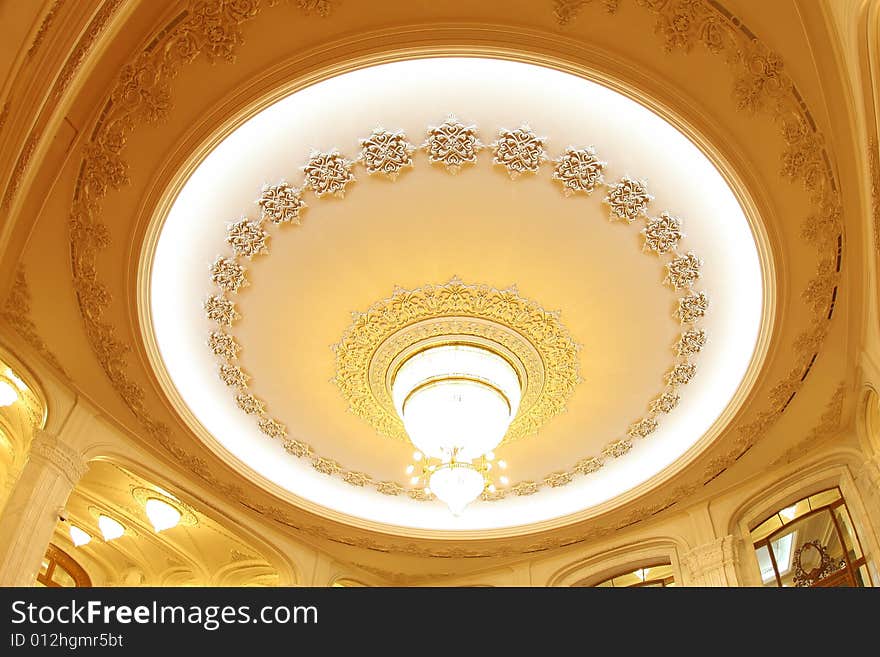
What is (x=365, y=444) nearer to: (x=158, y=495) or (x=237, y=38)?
(x=158, y=495)

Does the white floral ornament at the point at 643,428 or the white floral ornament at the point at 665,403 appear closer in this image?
the white floral ornament at the point at 665,403

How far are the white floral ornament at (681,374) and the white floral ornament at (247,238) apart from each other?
398 cm

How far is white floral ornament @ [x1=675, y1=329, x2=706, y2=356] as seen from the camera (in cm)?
602

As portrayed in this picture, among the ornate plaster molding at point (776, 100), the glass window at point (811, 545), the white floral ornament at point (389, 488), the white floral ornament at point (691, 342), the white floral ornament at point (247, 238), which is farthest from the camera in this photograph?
the white floral ornament at point (389, 488)

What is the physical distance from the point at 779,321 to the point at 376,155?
3.59 meters

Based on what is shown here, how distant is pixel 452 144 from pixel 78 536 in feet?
23.2

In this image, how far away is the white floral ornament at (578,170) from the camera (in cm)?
489

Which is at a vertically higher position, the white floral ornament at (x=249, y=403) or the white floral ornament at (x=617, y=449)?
the white floral ornament at (x=249, y=403)

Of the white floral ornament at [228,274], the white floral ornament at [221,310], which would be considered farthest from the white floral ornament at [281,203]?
the white floral ornament at [221,310]

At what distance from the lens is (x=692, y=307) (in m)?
5.80

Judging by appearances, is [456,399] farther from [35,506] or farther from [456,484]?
[35,506]

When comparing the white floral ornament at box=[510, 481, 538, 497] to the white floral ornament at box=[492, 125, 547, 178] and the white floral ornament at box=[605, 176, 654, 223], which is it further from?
the white floral ornament at box=[492, 125, 547, 178]

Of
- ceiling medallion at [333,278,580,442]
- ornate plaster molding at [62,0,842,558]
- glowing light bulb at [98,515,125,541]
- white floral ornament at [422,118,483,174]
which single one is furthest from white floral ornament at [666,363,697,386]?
glowing light bulb at [98,515,125,541]

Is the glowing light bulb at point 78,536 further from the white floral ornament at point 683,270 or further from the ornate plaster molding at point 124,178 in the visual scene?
the white floral ornament at point 683,270
